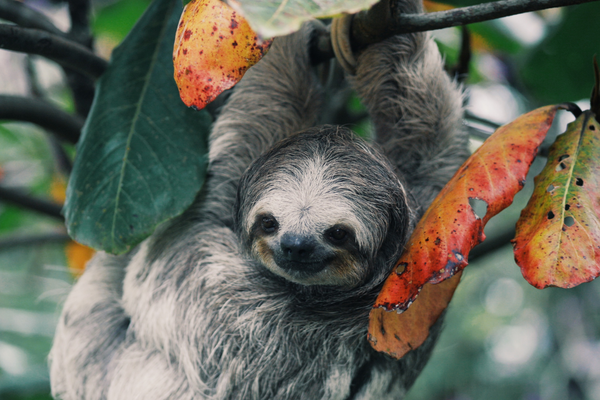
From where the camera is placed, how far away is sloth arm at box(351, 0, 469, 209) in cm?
310

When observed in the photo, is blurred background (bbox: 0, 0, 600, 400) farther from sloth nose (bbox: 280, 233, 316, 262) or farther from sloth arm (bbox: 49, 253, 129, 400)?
sloth nose (bbox: 280, 233, 316, 262)

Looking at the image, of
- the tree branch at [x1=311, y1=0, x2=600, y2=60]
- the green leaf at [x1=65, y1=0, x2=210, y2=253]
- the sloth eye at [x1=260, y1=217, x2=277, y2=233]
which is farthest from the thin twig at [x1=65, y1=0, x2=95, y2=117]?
the sloth eye at [x1=260, y1=217, x2=277, y2=233]

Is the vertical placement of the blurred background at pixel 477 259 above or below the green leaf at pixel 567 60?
below

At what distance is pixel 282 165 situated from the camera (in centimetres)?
259

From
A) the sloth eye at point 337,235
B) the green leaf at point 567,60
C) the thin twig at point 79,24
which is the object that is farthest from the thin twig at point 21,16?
the green leaf at point 567,60

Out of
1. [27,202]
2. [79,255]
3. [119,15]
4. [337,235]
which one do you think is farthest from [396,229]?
[119,15]

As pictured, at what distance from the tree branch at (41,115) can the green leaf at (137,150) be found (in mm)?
693

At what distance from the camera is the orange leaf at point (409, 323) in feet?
7.02

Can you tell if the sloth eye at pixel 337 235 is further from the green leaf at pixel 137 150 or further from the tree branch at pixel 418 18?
the tree branch at pixel 418 18

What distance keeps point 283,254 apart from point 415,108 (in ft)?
4.55

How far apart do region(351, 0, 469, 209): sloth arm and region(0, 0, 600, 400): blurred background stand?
1.62 feet

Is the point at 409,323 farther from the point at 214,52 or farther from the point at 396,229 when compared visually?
the point at 214,52

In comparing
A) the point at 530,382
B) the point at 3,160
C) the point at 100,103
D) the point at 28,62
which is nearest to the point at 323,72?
the point at 100,103

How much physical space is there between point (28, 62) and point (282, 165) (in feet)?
10.9
